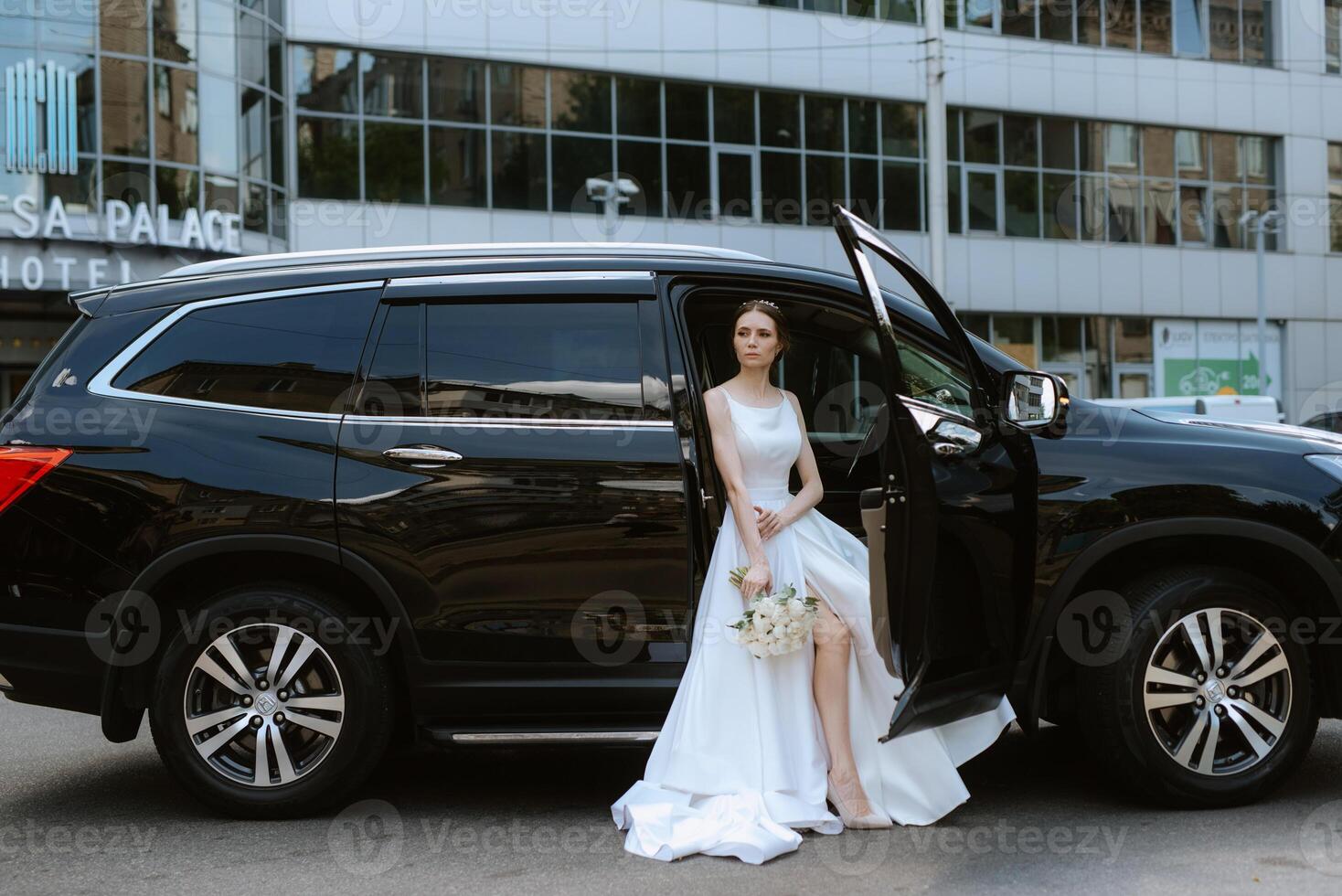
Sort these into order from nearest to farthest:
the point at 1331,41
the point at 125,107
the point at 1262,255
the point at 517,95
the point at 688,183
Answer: the point at 125,107 → the point at 517,95 → the point at 688,183 → the point at 1262,255 → the point at 1331,41

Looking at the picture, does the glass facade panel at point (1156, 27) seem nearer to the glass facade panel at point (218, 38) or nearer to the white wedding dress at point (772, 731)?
the glass facade panel at point (218, 38)

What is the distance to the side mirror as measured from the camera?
431 cm

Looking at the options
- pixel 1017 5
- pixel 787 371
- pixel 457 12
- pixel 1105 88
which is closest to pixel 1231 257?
pixel 1105 88

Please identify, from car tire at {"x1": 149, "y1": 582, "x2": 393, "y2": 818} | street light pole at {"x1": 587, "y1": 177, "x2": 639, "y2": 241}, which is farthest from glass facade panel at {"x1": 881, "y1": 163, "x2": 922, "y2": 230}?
car tire at {"x1": 149, "y1": 582, "x2": 393, "y2": 818}

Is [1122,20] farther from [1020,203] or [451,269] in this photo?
[451,269]

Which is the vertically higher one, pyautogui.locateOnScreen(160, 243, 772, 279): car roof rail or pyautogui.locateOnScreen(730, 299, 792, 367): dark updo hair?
pyautogui.locateOnScreen(160, 243, 772, 279): car roof rail

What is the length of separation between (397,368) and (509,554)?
77 centimetres

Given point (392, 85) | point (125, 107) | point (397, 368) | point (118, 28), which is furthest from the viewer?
point (392, 85)

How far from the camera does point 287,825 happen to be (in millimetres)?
4547

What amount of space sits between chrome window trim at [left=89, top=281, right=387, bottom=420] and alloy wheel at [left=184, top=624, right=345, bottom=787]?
2.39 ft

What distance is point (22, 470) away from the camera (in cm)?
452

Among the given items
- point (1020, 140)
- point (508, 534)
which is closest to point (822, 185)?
point (1020, 140)

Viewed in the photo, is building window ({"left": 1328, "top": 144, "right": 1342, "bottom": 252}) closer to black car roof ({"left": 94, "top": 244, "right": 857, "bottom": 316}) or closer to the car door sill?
black car roof ({"left": 94, "top": 244, "right": 857, "bottom": 316})

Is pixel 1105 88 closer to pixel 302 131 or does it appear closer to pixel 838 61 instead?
pixel 838 61
